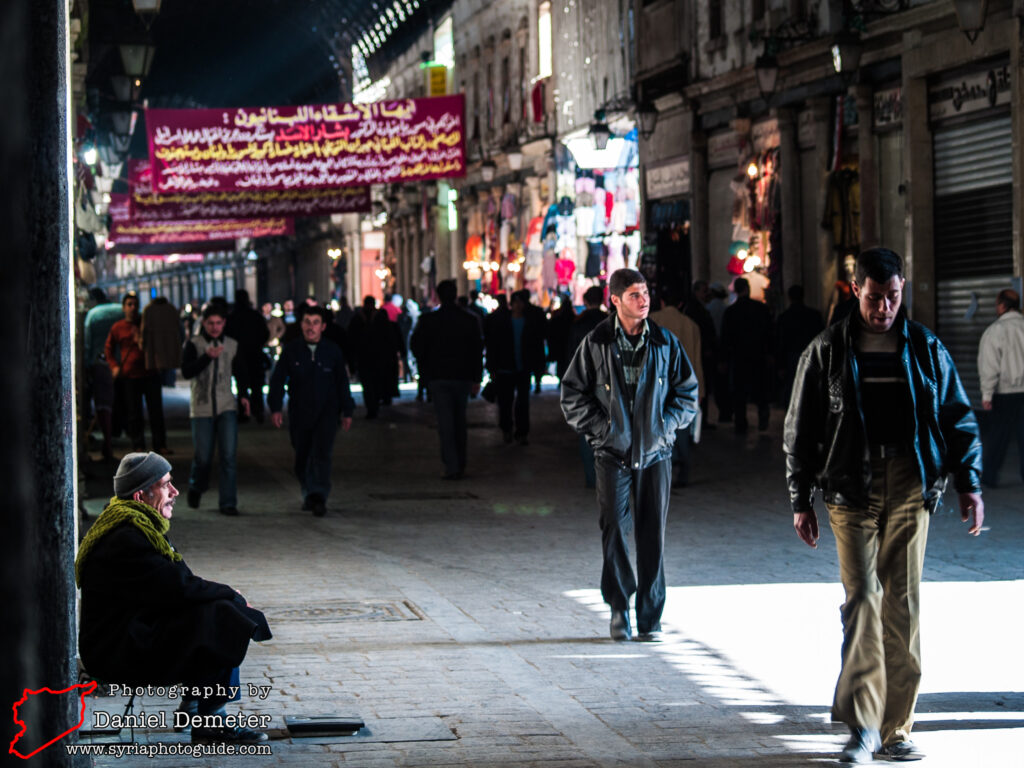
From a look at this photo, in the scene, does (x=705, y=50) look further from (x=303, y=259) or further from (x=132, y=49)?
(x=303, y=259)

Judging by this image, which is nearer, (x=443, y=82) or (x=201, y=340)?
(x=201, y=340)

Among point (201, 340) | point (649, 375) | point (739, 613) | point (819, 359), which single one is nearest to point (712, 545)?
point (739, 613)

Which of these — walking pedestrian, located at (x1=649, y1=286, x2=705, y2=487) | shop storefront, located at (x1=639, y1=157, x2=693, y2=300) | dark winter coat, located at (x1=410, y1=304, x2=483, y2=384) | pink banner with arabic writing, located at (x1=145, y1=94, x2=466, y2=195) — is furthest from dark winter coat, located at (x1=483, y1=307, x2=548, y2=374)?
shop storefront, located at (x1=639, y1=157, x2=693, y2=300)

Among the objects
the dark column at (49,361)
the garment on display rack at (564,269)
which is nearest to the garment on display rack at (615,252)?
the garment on display rack at (564,269)

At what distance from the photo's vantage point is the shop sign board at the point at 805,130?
2422 cm

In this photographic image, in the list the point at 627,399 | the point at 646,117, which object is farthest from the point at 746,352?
the point at 627,399

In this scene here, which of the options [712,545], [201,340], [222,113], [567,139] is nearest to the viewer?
[712,545]

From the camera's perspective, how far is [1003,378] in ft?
45.8

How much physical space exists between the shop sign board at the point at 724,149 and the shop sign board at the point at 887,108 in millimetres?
4762

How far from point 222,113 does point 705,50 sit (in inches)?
318

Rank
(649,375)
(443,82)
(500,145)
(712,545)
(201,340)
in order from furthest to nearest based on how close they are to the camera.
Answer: (443,82)
(500,145)
(201,340)
(712,545)
(649,375)

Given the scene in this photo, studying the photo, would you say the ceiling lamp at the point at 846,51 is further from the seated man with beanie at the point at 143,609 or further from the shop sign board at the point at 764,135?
the seated man with beanie at the point at 143,609

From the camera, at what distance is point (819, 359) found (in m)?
5.88

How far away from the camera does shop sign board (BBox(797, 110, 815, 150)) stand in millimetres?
24219
